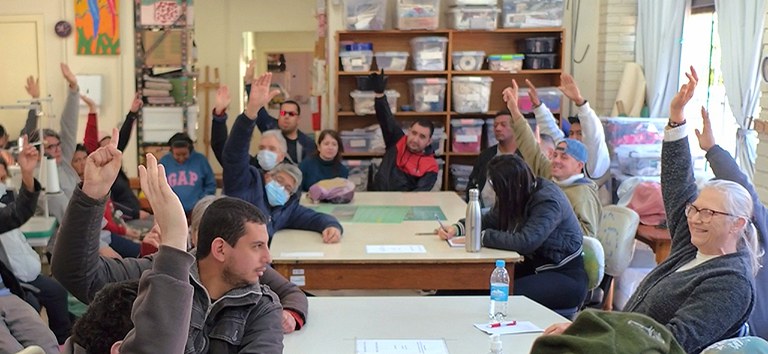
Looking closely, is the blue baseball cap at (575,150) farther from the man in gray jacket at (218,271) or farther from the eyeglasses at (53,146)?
the eyeglasses at (53,146)

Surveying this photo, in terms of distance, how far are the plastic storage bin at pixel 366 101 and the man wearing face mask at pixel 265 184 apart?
2887mm

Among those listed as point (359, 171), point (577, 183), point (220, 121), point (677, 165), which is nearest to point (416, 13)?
point (359, 171)

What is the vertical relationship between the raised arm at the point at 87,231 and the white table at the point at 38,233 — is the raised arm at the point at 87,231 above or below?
above

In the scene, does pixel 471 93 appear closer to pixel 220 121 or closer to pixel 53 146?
pixel 220 121

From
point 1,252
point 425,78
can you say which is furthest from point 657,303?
point 425,78

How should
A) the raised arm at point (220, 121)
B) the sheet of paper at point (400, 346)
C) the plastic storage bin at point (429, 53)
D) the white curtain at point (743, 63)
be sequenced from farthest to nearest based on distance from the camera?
the plastic storage bin at point (429, 53) < the white curtain at point (743, 63) < the raised arm at point (220, 121) < the sheet of paper at point (400, 346)

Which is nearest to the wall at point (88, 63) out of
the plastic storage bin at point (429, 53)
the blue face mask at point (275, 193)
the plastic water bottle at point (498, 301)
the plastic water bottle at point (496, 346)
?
the plastic storage bin at point (429, 53)

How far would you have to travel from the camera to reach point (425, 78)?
23.7 feet

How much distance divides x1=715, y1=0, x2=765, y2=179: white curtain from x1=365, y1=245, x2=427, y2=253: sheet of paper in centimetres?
219

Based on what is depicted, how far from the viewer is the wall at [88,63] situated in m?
8.09

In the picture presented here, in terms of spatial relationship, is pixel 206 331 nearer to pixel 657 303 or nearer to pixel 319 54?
pixel 657 303

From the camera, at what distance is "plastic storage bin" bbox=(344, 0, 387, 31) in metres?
7.07

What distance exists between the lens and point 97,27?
8.02m

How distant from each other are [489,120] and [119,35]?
12.5 ft
